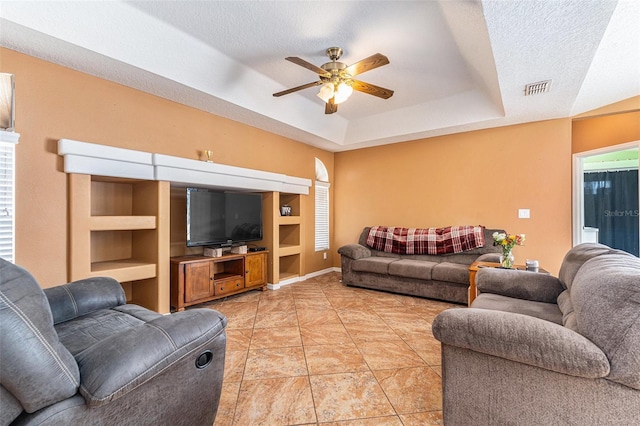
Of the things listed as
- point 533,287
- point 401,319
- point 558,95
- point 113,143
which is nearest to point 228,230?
point 113,143

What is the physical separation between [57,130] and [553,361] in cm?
390

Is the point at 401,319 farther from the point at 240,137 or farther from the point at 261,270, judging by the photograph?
the point at 240,137

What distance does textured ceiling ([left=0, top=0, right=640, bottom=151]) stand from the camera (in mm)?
2094

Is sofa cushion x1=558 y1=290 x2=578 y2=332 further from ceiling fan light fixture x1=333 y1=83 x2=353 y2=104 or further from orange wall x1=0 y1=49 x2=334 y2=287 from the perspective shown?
orange wall x1=0 y1=49 x2=334 y2=287

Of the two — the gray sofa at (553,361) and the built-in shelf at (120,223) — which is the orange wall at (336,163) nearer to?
the built-in shelf at (120,223)

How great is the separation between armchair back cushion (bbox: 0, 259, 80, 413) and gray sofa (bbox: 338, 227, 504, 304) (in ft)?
12.5

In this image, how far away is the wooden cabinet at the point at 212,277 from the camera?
Result: 3.37m

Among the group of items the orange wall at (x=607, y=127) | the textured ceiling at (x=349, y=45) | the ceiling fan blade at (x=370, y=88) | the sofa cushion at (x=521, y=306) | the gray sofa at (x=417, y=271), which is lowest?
the gray sofa at (x=417, y=271)

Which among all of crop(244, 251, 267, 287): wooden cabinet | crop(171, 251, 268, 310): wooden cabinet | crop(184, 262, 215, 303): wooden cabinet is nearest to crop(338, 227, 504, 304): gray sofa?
crop(244, 251, 267, 287): wooden cabinet

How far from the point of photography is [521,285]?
234 cm

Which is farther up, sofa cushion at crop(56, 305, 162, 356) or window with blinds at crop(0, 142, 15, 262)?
window with blinds at crop(0, 142, 15, 262)

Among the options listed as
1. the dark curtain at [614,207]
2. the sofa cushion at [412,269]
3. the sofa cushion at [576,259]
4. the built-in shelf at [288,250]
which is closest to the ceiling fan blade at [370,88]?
the sofa cushion at [576,259]

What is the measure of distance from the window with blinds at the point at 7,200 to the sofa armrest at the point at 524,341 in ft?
10.5

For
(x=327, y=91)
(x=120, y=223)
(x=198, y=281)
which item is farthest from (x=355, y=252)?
(x=120, y=223)
